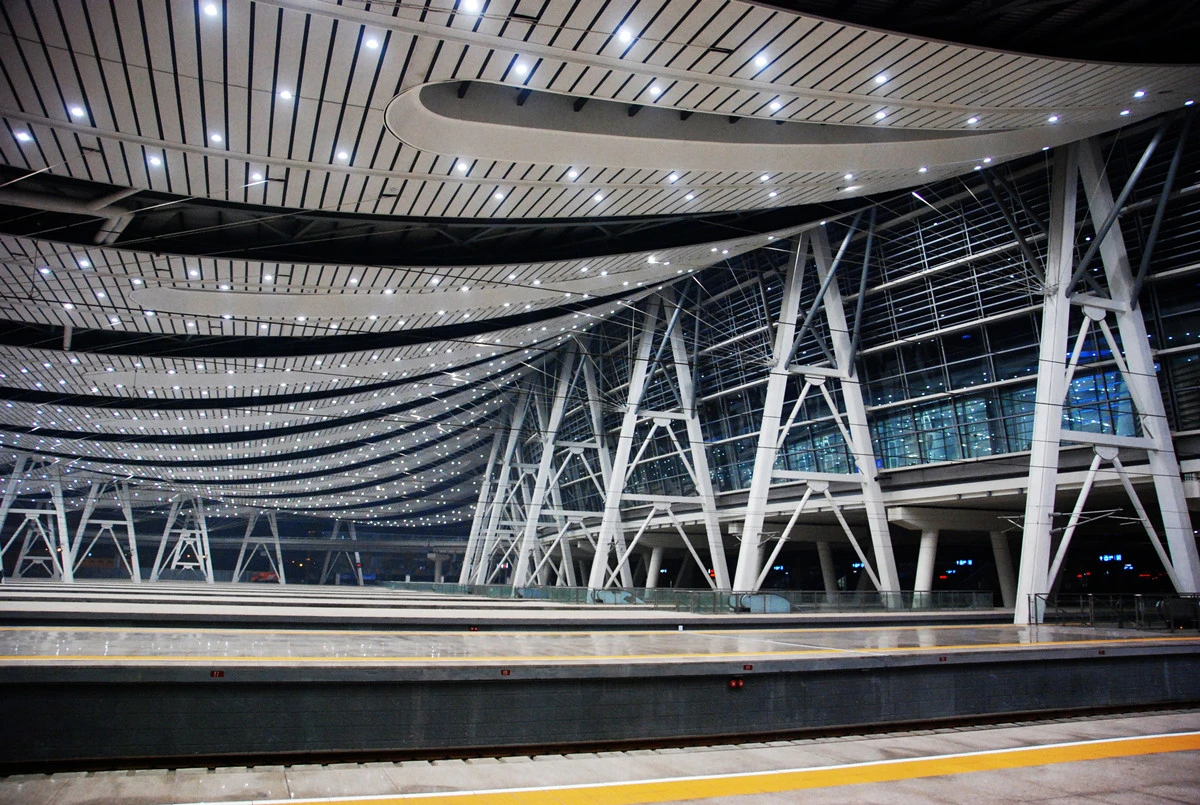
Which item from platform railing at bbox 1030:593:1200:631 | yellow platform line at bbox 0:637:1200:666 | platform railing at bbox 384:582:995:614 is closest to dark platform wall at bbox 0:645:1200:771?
yellow platform line at bbox 0:637:1200:666

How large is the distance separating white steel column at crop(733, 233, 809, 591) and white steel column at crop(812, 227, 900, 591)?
2.45ft

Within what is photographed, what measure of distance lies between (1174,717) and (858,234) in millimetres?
20770

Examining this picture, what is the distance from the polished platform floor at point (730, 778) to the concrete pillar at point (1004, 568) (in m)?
24.4

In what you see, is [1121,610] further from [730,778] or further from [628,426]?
[628,426]

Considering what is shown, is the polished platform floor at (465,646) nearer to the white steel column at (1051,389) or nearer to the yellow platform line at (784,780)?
the yellow platform line at (784,780)

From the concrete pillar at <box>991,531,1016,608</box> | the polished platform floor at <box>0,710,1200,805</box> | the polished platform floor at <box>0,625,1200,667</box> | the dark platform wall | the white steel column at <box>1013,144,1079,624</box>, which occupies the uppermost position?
the white steel column at <box>1013,144,1079,624</box>

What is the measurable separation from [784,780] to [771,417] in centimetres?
2326

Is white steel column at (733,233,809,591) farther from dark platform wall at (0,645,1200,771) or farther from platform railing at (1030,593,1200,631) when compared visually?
dark platform wall at (0,645,1200,771)

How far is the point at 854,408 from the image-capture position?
29.4m

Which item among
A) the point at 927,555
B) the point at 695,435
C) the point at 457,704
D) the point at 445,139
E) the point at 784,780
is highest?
the point at 445,139

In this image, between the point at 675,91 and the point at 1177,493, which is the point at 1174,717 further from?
the point at 1177,493

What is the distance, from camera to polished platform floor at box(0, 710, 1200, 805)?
597 centimetres

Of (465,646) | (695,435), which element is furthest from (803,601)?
(465,646)

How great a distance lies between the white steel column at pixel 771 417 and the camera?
2905 cm
